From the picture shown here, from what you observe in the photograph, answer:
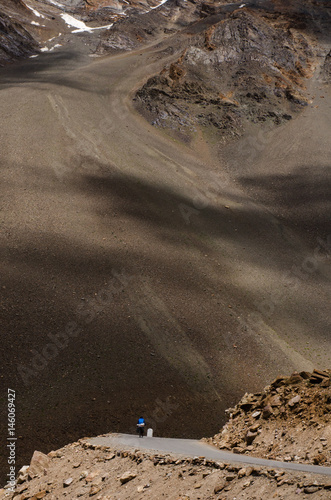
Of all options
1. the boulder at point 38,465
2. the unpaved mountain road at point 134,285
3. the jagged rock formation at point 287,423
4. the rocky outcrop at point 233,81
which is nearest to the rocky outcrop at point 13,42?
the rocky outcrop at point 233,81

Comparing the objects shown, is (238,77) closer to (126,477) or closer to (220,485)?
(126,477)

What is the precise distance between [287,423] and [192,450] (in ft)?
8.65

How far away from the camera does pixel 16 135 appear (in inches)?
1305

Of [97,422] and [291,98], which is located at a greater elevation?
[291,98]

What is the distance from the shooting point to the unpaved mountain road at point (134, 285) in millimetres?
15594

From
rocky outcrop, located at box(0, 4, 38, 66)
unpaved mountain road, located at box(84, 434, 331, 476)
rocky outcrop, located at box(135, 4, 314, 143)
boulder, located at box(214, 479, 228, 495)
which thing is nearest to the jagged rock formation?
unpaved mountain road, located at box(84, 434, 331, 476)

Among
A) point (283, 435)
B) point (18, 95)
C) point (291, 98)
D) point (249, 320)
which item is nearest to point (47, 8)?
point (18, 95)

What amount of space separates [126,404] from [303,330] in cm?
1141

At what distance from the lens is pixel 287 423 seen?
9.82 metres

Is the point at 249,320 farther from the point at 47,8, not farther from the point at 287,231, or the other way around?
the point at 47,8

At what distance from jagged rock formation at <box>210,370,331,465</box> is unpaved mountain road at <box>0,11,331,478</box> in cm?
405

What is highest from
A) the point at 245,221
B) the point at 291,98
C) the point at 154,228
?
the point at 291,98

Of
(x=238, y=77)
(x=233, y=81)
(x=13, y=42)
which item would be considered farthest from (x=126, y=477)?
(x=13, y=42)

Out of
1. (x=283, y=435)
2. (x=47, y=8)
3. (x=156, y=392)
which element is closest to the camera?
(x=283, y=435)
